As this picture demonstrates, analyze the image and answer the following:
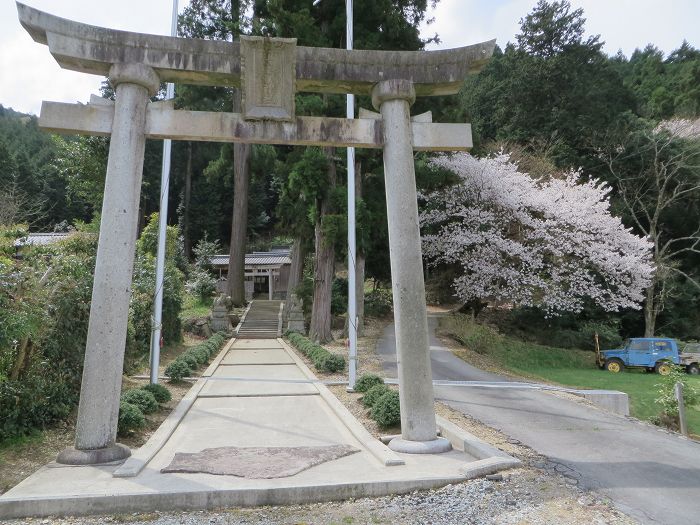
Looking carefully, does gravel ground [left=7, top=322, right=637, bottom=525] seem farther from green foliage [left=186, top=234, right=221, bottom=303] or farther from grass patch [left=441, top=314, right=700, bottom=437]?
green foliage [left=186, top=234, right=221, bottom=303]

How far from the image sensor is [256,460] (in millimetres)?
6031

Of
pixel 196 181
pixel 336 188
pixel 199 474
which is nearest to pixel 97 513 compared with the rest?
pixel 199 474

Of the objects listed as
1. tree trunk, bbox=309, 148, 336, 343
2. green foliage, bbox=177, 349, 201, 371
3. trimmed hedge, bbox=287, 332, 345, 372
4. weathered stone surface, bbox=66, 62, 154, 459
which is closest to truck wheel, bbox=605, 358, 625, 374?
tree trunk, bbox=309, 148, 336, 343

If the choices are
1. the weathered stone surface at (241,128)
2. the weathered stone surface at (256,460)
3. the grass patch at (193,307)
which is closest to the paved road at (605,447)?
the weathered stone surface at (256,460)

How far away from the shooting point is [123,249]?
6.08 metres

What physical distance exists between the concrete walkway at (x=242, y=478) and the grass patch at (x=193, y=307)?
1758cm

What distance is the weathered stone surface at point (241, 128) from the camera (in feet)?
20.5

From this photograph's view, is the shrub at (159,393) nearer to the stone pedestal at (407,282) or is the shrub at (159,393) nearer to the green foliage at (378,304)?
the stone pedestal at (407,282)

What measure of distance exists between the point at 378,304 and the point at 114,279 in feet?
78.8

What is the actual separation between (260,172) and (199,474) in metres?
27.4

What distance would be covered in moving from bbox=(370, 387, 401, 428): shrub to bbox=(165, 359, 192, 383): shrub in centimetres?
565

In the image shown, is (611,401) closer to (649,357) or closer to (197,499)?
(197,499)

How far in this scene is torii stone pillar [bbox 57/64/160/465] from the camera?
5.79 metres

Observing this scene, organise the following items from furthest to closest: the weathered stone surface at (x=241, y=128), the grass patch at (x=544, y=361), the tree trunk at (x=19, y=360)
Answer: the grass patch at (x=544, y=361) < the tree trunk at (x=19, y=360) < the weathered stone surface at (x=241, y=128)
